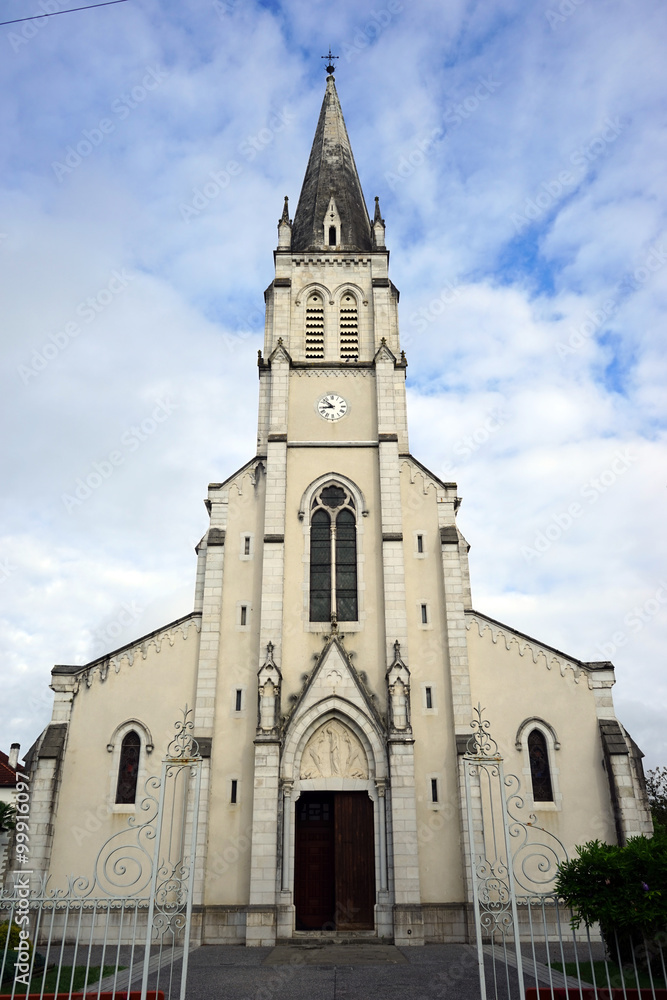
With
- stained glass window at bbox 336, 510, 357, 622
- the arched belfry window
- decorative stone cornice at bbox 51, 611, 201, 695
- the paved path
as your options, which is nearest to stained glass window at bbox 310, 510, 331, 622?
the arched belfry window

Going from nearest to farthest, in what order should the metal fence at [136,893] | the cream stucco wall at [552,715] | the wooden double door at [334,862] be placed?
1. the metal fence at [136,893]
2. the wooden double door at [334,862]
3. the cream stucco wall at [552,715]

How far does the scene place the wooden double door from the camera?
18.8m

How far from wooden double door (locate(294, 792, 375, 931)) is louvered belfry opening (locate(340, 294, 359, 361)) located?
49.7 ft

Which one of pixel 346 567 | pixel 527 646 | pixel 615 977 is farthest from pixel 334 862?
pixel 615 977

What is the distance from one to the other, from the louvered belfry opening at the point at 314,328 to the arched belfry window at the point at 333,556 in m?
5.66

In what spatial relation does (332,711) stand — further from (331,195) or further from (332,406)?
(331,195)

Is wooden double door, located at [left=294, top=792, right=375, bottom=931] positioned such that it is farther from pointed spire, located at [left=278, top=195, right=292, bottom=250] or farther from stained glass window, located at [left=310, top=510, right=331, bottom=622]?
pointed spire, located at [left=278, top=195, right=292, bottom=250]

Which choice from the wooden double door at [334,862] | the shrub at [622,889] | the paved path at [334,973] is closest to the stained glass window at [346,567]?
the wooden double door at [334,862]

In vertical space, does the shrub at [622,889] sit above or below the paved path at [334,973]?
above

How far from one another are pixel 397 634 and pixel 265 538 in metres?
5.02

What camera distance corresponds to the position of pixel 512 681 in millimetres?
21125

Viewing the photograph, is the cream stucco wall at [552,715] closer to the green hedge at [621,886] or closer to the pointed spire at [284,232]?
the green hedge at [621,886]

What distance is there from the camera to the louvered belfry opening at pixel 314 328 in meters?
26.8

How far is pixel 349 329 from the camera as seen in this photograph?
27266 millimetres
